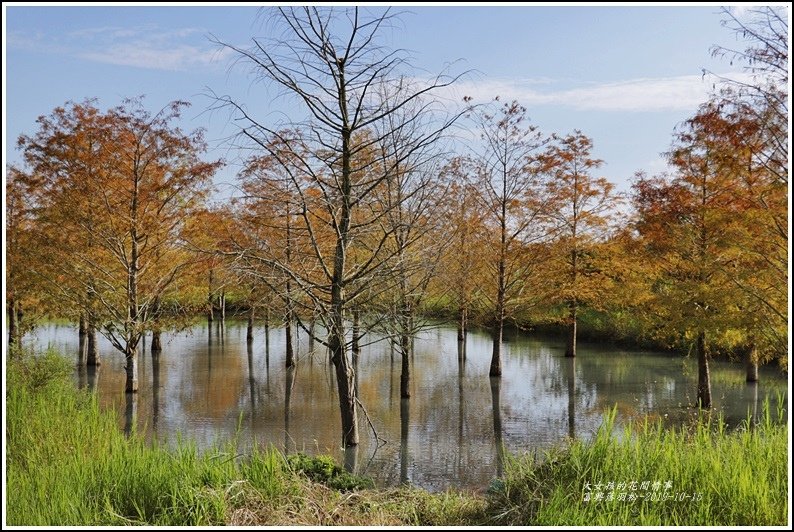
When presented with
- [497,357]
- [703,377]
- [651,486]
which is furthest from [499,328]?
[651,486]

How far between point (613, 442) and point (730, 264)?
986 cm

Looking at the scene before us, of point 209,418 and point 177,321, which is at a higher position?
point 177,321

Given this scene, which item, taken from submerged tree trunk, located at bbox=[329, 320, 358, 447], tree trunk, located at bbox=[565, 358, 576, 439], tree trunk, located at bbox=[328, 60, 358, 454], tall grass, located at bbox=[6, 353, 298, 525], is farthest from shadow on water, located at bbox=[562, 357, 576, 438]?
tall grass, located at bbox=[6, 353, 298, 525]

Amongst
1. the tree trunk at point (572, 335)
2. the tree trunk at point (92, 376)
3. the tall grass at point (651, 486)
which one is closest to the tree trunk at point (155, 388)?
the tree trunk at point (92, 376)

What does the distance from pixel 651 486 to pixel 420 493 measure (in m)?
2.55

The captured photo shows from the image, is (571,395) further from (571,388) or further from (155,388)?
(155,388)

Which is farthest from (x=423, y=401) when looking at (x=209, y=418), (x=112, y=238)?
(x=112, y=238)

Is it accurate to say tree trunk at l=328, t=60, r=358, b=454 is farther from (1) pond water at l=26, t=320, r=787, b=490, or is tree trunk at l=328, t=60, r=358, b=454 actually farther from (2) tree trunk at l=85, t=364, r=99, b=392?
(2) tree trunk at l=85, t=364, r=99, b=392

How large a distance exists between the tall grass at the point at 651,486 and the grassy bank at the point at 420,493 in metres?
0.01

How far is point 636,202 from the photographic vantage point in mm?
16578

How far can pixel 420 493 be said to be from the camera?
24.6 feet

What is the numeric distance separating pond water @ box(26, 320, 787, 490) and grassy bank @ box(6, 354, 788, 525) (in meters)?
0.91

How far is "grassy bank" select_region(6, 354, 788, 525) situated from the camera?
218 inches

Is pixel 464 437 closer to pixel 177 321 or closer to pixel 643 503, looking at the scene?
pixel 643 503
